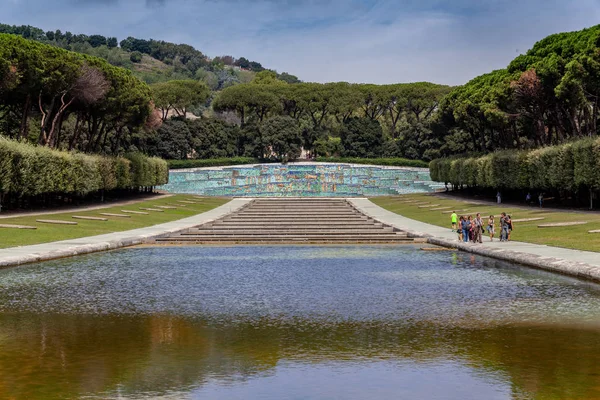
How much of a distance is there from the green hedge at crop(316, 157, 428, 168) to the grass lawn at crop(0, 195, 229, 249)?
7187 cm

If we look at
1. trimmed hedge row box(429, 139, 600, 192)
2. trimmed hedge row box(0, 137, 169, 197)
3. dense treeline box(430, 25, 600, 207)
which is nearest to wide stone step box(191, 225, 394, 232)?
trimmed hedge row box(0, 137, 169, 197)

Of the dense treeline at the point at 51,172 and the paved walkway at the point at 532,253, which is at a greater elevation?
the dense treeline at the point at 51,172

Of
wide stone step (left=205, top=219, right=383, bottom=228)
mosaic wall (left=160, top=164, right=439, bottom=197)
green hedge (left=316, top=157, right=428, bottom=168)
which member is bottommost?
wide stone step (left=205, top=219, right=383, bottom=228)

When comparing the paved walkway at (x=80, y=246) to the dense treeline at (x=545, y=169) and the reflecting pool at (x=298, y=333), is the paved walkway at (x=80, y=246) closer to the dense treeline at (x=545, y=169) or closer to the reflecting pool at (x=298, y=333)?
the reflecting pool at (x=298, y=333)

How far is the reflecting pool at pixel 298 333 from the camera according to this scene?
11539 mm

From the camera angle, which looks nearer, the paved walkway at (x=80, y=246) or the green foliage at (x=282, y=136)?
the paved walkway at (x=80, y=246)

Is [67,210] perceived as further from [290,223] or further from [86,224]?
[290,223]

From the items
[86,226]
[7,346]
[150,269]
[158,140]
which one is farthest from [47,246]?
[158,140]

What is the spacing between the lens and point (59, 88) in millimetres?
62906

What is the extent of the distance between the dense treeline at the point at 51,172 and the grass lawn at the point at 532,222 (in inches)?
1057

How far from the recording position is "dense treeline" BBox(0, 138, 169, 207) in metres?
51.9

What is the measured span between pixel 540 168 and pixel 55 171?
39236mm

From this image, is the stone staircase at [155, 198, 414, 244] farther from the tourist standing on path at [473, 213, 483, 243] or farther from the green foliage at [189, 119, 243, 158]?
the green foliage at [189, 119, 243, 158]

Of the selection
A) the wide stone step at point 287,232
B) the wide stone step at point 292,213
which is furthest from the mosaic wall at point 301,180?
the wide stone step at point 287,232
